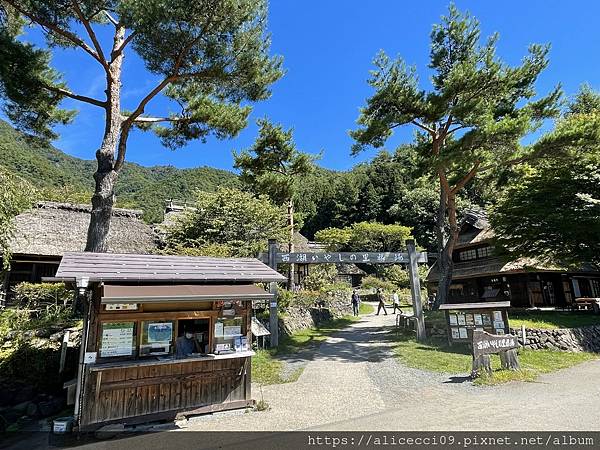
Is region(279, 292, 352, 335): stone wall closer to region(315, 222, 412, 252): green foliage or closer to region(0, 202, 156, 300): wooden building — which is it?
region(0, 202, 156, 300): wooden building

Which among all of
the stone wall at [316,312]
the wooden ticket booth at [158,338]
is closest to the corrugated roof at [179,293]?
the wooden ticket booth at [158,338]

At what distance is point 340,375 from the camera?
9250 mm

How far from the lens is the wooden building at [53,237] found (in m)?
15.6

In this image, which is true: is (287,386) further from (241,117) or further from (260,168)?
(260,168)

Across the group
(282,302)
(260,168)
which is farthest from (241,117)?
(282,302)

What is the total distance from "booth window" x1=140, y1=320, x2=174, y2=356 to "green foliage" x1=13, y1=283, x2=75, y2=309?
20.4 ft

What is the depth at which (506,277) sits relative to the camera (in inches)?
910

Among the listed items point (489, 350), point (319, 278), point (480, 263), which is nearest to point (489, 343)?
point (489, 350)

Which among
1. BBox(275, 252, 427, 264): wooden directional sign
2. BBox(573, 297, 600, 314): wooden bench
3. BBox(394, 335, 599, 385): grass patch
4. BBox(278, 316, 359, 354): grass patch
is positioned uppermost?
BBox(275, 252, 427, 264): wooden directional sign

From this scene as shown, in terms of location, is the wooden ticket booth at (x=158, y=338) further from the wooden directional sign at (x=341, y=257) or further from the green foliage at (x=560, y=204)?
the green foliage at (x=560, y=204)

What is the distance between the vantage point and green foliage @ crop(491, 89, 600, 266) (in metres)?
13.7

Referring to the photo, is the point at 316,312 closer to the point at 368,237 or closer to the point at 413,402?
the point at 413,402

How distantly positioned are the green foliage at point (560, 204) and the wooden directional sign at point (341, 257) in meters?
5.65

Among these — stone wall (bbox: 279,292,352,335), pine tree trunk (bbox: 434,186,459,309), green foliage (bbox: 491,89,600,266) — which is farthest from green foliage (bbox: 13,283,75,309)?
green foliage (bbox: 491,89,600,266)
